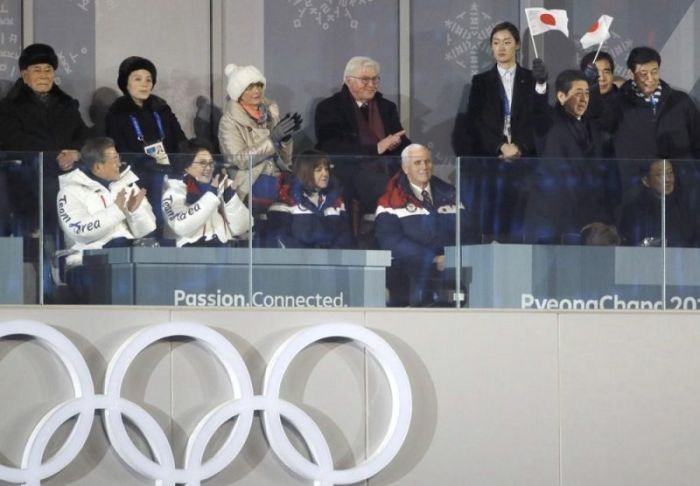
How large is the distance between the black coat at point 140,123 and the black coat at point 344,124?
3.45 ft

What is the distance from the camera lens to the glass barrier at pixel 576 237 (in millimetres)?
10734

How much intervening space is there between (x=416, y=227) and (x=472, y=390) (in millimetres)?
1084

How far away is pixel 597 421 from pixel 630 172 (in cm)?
159

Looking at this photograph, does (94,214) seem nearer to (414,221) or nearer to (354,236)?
(354,236)

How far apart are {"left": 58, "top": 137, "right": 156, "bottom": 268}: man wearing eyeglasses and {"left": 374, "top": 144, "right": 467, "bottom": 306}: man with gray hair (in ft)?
4.85

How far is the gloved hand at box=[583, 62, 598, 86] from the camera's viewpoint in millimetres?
12461

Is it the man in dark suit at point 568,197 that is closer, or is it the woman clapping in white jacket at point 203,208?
the woman clapping in white jacket at point 203,208

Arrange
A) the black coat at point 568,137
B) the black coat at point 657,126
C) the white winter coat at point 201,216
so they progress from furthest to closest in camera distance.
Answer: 1. the black coat at point 657,126
2. the black coat at point 568,137
3. the white winter coat at point 201,216

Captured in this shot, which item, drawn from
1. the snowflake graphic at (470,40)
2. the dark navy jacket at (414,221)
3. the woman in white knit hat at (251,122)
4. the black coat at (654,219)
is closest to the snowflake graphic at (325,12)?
the snowflake graphic at (470,40)

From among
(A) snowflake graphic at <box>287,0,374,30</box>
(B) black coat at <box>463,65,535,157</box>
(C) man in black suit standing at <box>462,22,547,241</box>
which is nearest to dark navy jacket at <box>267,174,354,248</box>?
(C) man in black suit standing at <box>462,22,547,241</box>

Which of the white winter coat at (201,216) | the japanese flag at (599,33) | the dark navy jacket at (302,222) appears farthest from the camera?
the japanese flag at (599,33)

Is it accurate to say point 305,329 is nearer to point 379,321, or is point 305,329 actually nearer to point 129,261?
point 379,321

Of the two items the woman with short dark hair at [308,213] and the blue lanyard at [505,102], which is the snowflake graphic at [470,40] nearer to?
the blue lanyard at [505,102]

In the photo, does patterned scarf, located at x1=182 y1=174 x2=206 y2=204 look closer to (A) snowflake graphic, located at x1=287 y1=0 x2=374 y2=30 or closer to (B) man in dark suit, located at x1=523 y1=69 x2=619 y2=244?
(B) man in dark suit, located at x1=523 y1=69 x2=619 y2=244
